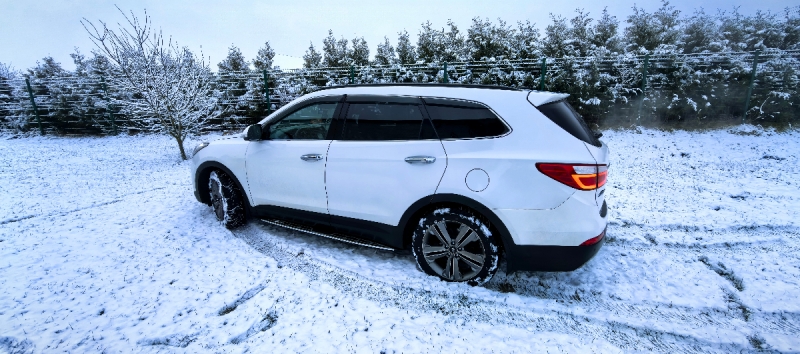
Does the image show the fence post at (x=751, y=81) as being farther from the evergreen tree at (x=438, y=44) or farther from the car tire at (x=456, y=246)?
the car tire at (x=456, y=246)

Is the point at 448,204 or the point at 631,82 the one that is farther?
the point at 631,82

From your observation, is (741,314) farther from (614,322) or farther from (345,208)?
(345,208)

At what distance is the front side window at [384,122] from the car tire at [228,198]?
176 cm

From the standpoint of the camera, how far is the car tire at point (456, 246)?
116 inches

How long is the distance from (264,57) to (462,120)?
1295 centimetres

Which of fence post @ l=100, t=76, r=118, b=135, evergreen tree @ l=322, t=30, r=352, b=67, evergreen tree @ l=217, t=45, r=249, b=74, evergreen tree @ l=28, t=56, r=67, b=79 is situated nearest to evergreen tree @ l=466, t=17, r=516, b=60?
evergreen tree @ l=322, t=30, r=352, b=67

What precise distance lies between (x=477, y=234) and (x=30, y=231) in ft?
17.0

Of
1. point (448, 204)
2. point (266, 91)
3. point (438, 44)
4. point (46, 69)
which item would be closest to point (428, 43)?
point (438, 44)

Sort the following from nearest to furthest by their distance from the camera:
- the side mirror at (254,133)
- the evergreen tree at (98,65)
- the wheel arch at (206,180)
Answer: the side mirror at (254,133) → the wheel arch at (206,180) → the evergreen tree at (98,65)

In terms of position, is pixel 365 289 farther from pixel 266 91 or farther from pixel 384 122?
pixel 266 91

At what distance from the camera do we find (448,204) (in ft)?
10.0

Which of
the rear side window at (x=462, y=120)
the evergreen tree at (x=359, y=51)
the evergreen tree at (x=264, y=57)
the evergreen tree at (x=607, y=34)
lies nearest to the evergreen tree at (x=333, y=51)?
the evergreen tree at (x=359, y=51)

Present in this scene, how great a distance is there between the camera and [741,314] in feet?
9.20

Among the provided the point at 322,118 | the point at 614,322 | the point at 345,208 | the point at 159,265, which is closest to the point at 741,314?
the point at 614,322
